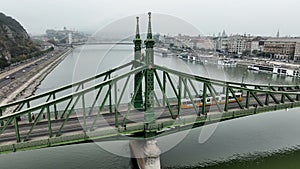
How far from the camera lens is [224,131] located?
3034cm

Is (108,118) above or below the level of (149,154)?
above

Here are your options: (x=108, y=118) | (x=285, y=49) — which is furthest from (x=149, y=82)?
(x=285, y=49)

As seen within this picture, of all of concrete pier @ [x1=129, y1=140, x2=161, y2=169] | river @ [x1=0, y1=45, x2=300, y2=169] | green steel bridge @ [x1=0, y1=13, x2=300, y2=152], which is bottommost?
river @ [x1=0, y1=45, x2=300, y2=169]

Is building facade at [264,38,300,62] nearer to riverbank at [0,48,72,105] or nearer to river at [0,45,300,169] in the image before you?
river at [0,45,300,169]

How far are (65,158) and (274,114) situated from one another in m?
30.4

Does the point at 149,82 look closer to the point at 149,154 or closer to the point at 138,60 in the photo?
the point at 138,60

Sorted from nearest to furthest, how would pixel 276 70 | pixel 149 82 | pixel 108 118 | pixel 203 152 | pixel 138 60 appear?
pixel 149 82 < pixel 108 118 < pixel 138 60 < pixel 203 152 < pixel 276 70

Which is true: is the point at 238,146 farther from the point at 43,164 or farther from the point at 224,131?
the point at 43,164

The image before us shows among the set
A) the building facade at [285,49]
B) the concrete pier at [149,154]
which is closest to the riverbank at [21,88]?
the concrete pier at [149,154]

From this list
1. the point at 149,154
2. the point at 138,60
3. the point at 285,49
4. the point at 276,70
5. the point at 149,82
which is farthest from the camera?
the point at 285,49

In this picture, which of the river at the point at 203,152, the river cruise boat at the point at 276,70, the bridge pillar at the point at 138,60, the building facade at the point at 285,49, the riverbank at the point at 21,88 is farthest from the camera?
the building facade at the point at 285,49

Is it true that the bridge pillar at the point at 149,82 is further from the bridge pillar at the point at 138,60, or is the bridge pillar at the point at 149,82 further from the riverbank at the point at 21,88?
the riverbank at the point at 21,88

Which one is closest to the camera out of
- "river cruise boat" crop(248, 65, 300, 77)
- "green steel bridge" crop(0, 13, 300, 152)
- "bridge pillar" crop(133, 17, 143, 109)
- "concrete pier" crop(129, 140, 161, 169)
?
"green steel bridge" crop(0, 13, 300, 152)

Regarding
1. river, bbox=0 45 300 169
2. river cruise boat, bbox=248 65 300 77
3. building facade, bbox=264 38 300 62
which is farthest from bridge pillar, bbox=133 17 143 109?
building facade, bbox=264 38 300 62
